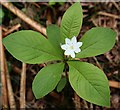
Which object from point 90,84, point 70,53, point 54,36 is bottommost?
point 90,84

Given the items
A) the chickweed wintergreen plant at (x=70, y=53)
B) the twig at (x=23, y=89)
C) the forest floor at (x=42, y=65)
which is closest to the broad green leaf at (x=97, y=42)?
the chickweed wintergreen plant at (x=70, y=53)

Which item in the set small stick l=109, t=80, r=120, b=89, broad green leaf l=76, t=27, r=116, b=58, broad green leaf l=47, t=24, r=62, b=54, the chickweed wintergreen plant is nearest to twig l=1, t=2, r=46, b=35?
broad green leaf l=47, t=24, r=62, b=54

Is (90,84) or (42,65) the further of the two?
(42,65)

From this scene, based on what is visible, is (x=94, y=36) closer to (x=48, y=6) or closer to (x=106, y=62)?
(x=106, y=62)

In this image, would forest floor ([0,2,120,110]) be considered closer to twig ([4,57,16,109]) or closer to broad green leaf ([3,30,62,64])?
twig ([4,57,16,109])

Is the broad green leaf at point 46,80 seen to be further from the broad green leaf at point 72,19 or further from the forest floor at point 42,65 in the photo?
the forest floor at point 42,65

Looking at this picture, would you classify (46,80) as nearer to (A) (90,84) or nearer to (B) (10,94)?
(A) (90,84)

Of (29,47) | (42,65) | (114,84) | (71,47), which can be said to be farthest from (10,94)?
(114,84)
